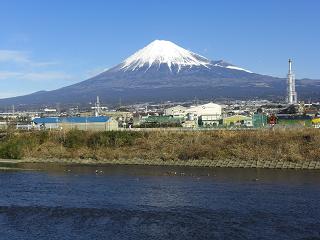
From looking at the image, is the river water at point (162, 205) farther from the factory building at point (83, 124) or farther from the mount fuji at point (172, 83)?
the mount fuji at point (172, 83)

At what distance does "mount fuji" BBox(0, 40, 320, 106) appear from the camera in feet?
273

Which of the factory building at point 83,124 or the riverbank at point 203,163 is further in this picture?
the factory building at point 83,124

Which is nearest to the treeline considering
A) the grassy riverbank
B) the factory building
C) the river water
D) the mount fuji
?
the grassy riverbank

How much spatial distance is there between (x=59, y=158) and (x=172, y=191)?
323 inches

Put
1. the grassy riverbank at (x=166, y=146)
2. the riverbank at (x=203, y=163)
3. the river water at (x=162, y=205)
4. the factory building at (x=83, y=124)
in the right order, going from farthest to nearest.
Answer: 1. the factory building at (x=83, y=124)
2. the grassy riverbank at (x=166, y=146)
3. the riverbank at (x=203, y=163)
4. the river water at (x=162, y=205)

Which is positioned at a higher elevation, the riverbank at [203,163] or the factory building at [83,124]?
the factory building at [83,124]

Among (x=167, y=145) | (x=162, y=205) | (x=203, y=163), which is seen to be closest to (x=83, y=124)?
(x=167, y=145)

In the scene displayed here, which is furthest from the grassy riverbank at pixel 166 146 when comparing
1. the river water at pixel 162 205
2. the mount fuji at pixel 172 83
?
the mount fuji at pixel 172 83

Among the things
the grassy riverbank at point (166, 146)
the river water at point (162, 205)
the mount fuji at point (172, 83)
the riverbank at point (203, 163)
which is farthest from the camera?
the mount fuji at point (172, 83)

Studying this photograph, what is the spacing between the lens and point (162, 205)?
33.4 feet

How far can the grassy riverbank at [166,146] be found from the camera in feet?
55.3

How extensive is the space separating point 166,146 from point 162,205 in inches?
337

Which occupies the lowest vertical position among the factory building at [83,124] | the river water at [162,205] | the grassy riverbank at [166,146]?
the river water at [162,205]

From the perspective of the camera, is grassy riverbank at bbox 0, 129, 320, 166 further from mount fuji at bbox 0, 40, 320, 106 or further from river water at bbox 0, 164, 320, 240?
mount fuji at bbox 0, 40, 320, 106
